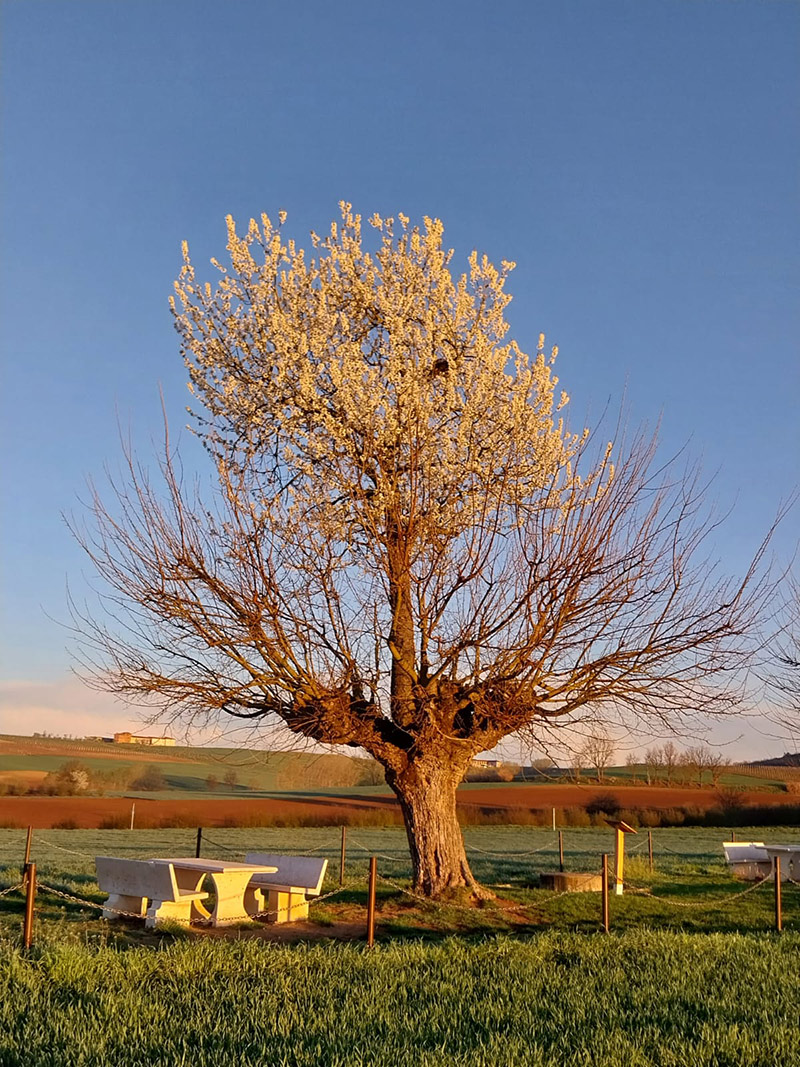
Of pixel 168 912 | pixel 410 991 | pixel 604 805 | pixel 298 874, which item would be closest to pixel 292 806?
pixel 604 805

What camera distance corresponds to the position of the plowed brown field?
48.8m

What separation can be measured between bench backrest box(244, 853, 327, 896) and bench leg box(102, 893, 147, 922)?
171 centimetres

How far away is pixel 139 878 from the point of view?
13031mm

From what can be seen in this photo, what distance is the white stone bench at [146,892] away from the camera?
1267 centimetres

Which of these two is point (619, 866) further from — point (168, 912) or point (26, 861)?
point (26, 861)

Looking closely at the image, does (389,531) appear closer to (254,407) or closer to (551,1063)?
(254,407)

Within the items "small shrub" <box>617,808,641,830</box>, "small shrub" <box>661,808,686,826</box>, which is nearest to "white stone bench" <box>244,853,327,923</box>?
"small shrub" <box>617,808,641,830</box>

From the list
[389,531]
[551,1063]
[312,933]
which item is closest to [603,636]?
[389,531]

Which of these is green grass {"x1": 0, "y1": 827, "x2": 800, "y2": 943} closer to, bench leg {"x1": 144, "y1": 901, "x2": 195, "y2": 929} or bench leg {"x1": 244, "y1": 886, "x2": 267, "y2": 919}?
bench leg {"x1": 144, "y1": 901, "x2": 195, "y2": 929}

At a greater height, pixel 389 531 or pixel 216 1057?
pixel 389 531

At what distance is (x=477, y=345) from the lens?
1647 centimetres

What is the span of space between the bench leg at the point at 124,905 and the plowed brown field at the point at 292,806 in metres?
30.7

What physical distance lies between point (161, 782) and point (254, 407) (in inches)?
2636

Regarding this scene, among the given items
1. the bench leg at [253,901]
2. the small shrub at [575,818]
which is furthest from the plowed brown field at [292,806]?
the bench leg at [253,901]
